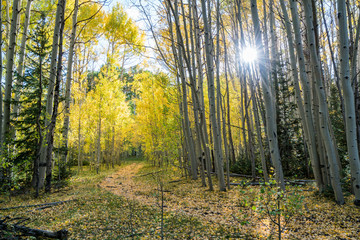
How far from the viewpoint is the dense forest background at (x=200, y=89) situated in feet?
14.7

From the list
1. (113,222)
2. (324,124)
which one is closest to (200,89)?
(324,124)

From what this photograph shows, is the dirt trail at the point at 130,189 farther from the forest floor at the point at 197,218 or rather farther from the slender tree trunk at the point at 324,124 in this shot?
the slender tree trunk at the point at 324,124

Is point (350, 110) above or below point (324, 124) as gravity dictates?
above

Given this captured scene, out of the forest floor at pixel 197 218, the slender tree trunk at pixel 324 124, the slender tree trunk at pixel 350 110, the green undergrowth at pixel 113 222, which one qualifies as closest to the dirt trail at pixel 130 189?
the forest floor at pixel 197 218

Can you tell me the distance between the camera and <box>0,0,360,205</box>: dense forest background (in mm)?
4492

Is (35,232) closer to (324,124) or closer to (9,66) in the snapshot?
(324,124)

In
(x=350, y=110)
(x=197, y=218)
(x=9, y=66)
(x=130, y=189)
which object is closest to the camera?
(x=350, y=110)

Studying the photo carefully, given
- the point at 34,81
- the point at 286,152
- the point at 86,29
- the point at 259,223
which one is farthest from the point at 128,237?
the point at 86,29

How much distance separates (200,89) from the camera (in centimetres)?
828

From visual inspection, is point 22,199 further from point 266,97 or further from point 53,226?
point 266,97

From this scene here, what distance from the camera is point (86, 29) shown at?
11.0 meters

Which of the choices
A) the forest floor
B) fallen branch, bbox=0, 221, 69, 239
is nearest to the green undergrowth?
the forest floor

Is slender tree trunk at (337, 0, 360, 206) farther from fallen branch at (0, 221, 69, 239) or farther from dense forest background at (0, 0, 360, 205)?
fallen branch at (0, 221, 69, 239)

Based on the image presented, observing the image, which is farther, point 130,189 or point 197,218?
point 130,189
